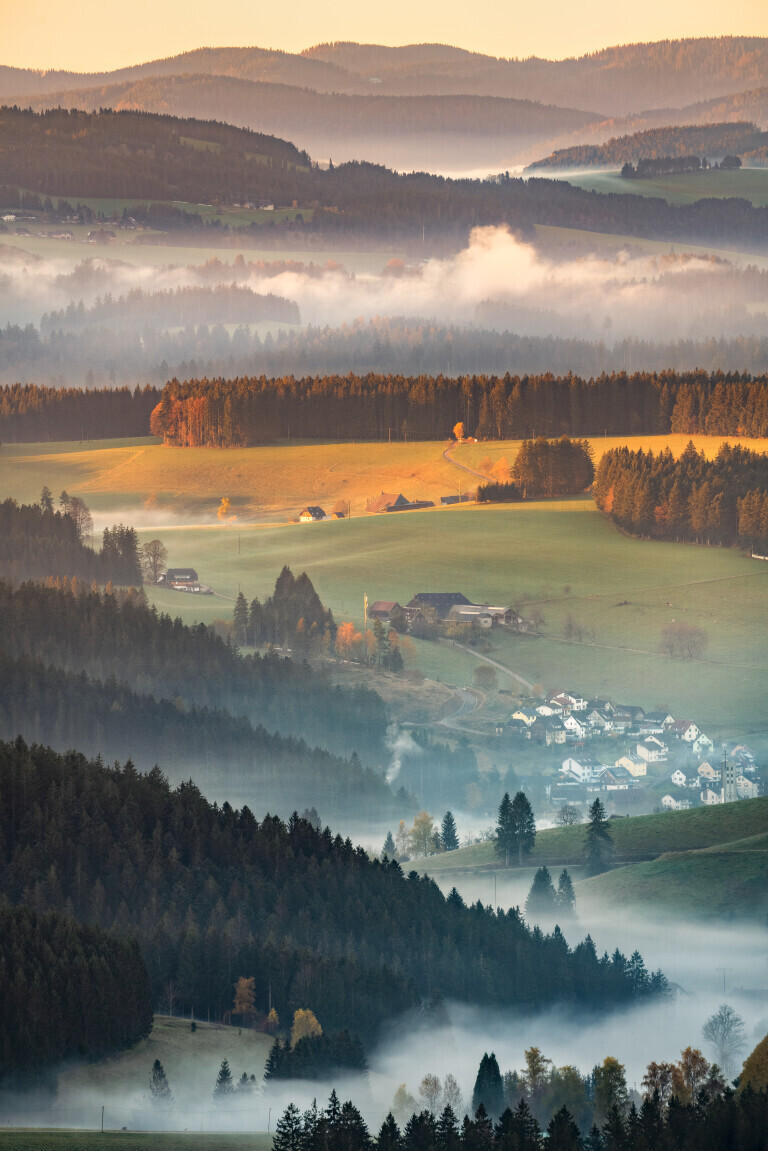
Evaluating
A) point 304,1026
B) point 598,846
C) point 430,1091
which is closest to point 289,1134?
point 430,1091

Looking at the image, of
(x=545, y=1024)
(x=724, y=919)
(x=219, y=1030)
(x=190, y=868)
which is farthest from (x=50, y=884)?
(x=724, y=919)

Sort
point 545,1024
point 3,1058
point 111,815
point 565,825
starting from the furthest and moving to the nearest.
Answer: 1. point 565,825
2. point 111,815
3. point 545,1024
4. point 3,1058

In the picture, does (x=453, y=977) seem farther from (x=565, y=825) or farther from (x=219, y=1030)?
(x=565, y=825)

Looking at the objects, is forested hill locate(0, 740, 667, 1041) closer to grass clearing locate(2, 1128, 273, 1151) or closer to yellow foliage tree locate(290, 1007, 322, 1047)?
yellow foliage tree locate(290, 1007, 322, 1047)

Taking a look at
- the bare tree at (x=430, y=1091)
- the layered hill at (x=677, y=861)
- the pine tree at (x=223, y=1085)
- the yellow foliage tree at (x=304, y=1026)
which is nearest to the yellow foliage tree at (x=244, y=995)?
the yellow foliage tree at (x=304, y=1026)

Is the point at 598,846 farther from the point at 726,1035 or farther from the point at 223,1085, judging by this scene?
the point at 223,1085

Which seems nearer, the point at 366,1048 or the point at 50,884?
the point at 366,1048
